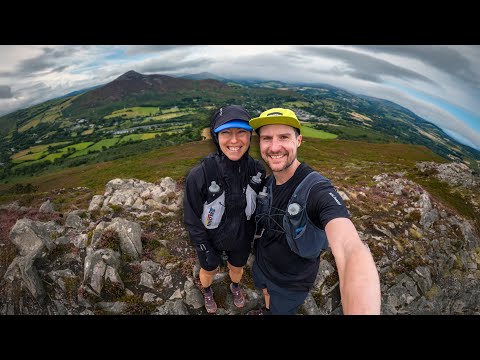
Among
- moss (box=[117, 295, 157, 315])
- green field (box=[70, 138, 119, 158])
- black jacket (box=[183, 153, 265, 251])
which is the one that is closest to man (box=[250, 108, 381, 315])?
black jacket (box=[183, 153, 265, 251])

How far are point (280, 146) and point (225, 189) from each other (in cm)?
127

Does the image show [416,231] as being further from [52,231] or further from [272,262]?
[52,231]


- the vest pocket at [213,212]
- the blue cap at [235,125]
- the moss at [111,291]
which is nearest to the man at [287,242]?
the blue cap at [235,125]

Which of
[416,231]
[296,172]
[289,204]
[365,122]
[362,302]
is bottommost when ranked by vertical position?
[365,122]

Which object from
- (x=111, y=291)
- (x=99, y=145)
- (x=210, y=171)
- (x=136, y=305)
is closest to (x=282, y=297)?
(x=210, y=171)

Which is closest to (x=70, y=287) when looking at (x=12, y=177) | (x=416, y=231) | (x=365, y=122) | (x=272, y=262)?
(x=272, y=262)

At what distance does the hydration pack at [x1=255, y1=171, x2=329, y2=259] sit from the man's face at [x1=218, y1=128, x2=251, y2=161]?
0.92 meters

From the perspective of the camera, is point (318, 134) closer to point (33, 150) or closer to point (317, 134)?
point (317, 134)

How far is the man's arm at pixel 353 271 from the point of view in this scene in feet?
7.34

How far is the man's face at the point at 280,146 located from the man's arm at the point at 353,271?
109 centimetres

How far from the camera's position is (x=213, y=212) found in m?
4.21

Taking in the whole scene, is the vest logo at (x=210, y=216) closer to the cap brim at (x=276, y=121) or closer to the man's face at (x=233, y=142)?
the man's face at (x=233, y=142)

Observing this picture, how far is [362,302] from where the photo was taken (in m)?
2.22

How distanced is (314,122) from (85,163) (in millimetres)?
83103
